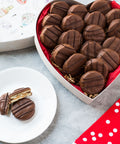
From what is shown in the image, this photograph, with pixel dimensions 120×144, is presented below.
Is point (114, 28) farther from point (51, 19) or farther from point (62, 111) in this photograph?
point (62, 111)

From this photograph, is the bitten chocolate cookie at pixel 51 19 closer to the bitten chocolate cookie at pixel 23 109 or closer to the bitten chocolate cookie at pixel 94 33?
the bitten chocolate cookie at pixel 94 33

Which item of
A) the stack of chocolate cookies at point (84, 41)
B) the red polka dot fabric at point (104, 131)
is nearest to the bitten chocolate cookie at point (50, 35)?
the stack of chocolate cookies at point (84, 41)

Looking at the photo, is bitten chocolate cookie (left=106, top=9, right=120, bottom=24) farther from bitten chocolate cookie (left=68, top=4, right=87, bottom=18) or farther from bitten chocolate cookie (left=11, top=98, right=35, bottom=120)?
bitten chocolate cookie (left=11, top=98, right=35, bottom=120)

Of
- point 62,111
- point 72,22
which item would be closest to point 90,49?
point 72,22

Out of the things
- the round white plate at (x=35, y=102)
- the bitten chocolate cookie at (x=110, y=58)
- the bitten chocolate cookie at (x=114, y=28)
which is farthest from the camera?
the bitten chocolate cookie at (x=114, y=28)

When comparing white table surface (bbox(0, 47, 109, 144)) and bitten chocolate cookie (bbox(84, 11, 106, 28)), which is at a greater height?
bitten chocolate cookie (bbox(84, 11, 106, 28))

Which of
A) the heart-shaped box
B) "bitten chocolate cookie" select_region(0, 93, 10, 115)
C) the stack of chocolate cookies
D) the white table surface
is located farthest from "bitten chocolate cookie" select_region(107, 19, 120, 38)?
"bitten chocolate cookie" select_region(0, 93, 10, 115)

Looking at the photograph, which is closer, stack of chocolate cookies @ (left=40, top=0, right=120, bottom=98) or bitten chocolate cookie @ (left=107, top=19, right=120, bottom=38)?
stack of chocolate cookies @ (left=40, top=0, right=120, bottom=98)

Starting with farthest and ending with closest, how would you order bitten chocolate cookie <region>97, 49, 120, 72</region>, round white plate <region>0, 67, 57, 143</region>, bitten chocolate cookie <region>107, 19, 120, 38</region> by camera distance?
bitten chocolate cookie <region>107, 19, 120, 38</region> < bitten chocolate cookie <region>97, 49, 120, 72</region> < round white plate <region>0, 67, 57, 143</region>

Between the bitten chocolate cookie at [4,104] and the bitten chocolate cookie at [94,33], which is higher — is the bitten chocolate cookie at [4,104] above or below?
below

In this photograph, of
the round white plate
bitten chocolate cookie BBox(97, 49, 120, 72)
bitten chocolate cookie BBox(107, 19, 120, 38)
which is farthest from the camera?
bitten chocolate cookie BBox(107, 19, 120, 38)
